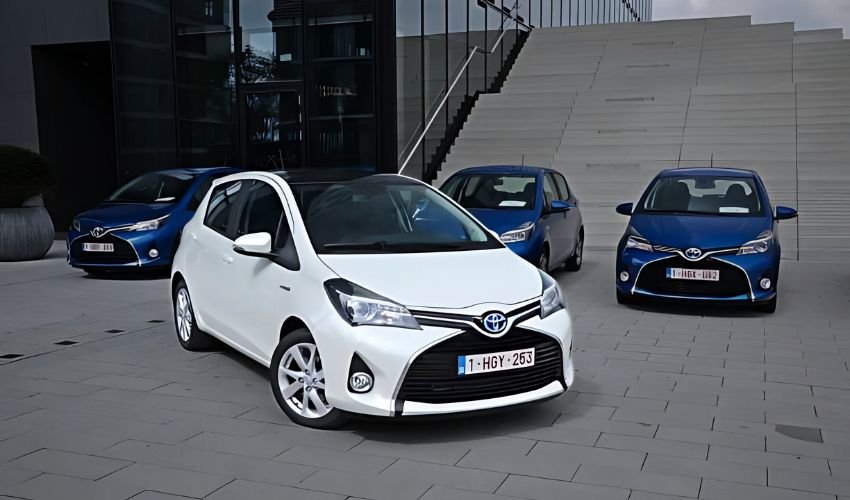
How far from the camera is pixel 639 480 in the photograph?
4.02 m

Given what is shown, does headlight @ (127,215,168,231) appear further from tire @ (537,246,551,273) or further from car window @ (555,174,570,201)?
car window @ (555,174,570,201)

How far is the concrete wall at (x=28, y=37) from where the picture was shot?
16703 mm

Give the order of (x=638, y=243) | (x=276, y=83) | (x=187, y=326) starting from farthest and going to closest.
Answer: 1. (x=276, y=83)
2. (x=638, y=243)
3. (x=187, y=326)

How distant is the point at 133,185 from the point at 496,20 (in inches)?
501

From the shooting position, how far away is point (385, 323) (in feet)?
14.4

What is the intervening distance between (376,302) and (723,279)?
469 cm

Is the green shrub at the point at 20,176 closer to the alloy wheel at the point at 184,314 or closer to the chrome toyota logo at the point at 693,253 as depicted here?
the alloy wheel at the point at 184,314

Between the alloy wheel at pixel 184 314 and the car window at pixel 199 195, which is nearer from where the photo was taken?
the alloy wheel at pixel 184 314

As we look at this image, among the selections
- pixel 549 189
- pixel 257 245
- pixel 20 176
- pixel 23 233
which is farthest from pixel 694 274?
pixel 23 233

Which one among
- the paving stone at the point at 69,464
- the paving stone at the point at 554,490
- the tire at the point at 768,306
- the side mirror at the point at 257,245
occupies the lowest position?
the tire at the point at 768,306

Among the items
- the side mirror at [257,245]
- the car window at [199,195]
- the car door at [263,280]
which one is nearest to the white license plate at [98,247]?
the car window at [199,195]

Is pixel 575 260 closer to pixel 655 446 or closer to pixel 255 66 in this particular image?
pixel 655 446

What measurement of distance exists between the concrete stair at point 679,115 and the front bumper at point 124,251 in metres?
6.96

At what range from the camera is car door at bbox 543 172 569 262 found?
32.3 ft
